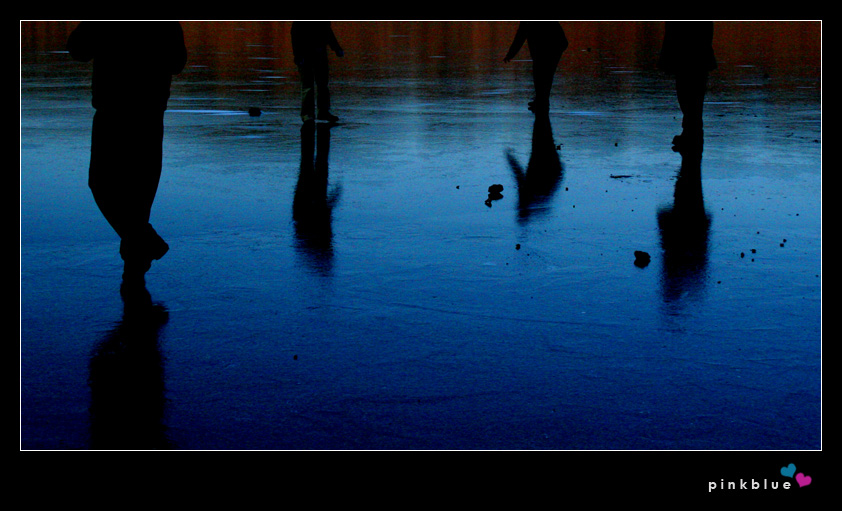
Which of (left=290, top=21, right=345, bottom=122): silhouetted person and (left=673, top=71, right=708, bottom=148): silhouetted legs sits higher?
(left=290, top=21, right=345, bottom=122): silhouetted person

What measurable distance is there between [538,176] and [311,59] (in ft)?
15.9

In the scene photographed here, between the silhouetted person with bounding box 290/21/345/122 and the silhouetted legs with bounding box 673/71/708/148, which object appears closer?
the silhouetted legs with bounding box 673/71/708/148

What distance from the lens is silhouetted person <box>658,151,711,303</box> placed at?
20.7 feet

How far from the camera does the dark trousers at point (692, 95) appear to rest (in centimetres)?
1130

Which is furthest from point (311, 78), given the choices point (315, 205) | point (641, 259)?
point (641, 259)

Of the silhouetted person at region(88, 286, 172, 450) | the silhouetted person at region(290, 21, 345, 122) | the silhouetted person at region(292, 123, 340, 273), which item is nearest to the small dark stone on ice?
the silhouetted person at region(292, 123, 340, 273)

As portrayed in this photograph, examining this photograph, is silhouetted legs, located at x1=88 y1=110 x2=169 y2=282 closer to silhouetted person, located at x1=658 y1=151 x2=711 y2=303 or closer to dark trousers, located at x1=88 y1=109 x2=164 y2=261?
dark trousers, located at x1=88 y1=109 x2=164 y2=261

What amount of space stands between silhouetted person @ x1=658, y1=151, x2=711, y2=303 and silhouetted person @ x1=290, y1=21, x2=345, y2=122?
530cm

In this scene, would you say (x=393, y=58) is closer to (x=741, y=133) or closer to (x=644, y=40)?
(x=644, y=40)

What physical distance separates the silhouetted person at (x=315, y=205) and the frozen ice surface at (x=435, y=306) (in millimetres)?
56

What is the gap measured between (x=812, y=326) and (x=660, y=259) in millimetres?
1497

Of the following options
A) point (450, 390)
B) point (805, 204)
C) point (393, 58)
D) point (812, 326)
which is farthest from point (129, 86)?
point (393, 58)
